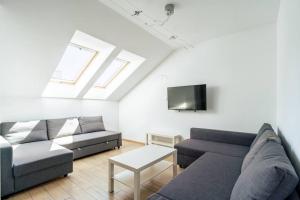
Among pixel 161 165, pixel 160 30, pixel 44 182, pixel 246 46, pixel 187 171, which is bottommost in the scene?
pixel 44 182

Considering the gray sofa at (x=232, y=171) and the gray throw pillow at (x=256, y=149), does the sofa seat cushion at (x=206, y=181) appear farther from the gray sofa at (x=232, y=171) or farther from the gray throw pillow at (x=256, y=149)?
the gray throw pillow at (x=256, y=149)

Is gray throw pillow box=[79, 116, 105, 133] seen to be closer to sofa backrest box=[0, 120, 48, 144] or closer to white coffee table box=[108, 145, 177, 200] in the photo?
sofa backrest box=[0, 120, 48, 144]

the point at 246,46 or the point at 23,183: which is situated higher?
the point at 246,46

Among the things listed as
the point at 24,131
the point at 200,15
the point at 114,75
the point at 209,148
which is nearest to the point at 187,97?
the point at 209,148

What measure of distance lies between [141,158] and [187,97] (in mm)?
1951

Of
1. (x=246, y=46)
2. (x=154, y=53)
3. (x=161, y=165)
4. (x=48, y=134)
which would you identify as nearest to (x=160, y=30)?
(x=154, y=53)

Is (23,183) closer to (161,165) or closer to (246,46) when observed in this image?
(161,165)

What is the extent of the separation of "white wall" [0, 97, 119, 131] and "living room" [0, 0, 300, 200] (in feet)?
0.07

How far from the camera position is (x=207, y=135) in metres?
3.32

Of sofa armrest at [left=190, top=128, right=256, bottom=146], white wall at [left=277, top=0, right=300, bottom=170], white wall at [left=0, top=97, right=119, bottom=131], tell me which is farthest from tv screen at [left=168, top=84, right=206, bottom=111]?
white wall at [left=0, top=97, right=119, bottom=131]

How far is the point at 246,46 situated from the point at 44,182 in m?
4.25

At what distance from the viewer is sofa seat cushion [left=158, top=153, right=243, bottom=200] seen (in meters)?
1.41

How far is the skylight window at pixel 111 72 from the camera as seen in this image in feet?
14.6

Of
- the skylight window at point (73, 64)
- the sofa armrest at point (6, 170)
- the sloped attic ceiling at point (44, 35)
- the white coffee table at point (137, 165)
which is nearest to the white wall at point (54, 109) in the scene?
the sloped attic ceiling at point (44, 35)
